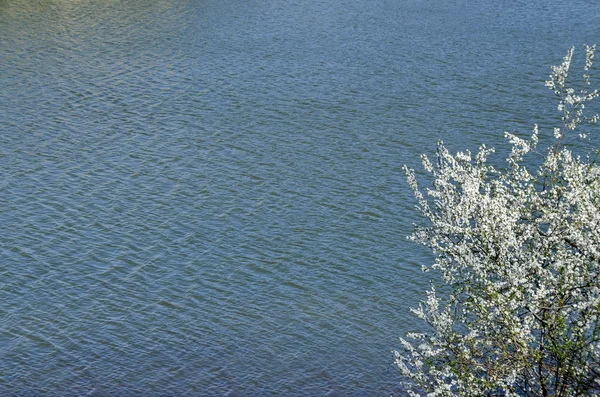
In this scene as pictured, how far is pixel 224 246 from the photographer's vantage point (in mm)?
20469

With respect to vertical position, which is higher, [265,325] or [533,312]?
[533,312]

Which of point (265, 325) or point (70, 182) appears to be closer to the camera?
point (265, 325)

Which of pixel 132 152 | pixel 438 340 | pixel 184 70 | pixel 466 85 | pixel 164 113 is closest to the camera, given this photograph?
pixel 438 340

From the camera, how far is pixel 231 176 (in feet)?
80.2

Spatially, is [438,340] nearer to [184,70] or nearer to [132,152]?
[132,152]

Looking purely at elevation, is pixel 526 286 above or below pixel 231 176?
above

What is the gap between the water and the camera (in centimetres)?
1653

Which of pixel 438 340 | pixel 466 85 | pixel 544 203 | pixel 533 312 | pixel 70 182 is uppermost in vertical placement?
pixel 466 85

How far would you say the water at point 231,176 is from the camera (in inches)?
651

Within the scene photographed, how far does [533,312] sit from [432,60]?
26.7 metres

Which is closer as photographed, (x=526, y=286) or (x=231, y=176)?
(x=526, y=286)

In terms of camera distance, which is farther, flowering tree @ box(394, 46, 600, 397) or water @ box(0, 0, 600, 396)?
water @ box(0, 0, 600, 396)

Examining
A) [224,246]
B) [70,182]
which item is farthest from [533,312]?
[70,182]

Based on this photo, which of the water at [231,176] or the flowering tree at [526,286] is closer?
the flowering tree at [526,286]
